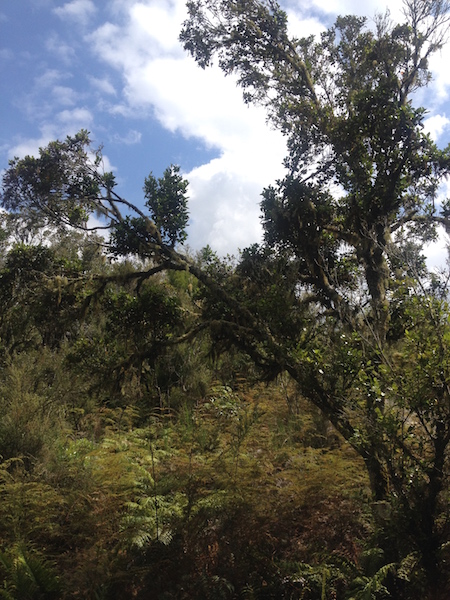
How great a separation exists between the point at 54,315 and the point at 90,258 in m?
5.89

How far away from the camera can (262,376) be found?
6.93 m

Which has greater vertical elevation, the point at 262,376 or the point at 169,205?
the point at 169,205

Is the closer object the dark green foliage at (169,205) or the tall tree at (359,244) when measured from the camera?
the tall tree at (359,244)

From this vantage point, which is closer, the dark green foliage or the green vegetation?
the green vegetation

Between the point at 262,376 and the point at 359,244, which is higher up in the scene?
the point at 359,244

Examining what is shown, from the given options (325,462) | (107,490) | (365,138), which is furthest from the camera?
(365,138)

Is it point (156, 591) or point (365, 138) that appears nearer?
point (156, 591)

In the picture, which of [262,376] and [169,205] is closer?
[262,376]

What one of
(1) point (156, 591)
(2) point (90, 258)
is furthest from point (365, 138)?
(2) point (90, 258)

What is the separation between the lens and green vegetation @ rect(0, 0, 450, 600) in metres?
4.43

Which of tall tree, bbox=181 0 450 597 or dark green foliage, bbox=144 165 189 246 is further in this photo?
dark green foliage, bbox=144 165 189 246

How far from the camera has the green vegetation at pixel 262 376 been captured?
4434mm

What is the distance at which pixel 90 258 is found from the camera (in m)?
15.6

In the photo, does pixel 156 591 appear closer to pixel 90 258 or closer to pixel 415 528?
pixel 415 528
